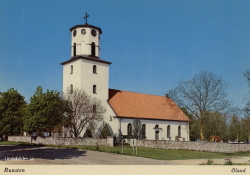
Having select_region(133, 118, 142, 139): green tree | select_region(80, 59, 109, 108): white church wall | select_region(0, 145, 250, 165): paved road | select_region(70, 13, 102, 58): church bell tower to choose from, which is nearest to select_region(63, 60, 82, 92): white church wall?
select_region(80, 59, 109, 108): white church wall

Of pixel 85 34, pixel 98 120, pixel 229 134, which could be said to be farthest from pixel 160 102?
pixel 229 134

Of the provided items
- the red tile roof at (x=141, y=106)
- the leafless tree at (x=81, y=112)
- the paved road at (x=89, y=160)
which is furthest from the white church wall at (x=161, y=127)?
the paved road at (x=89, y=160)

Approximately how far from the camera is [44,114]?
124 ft

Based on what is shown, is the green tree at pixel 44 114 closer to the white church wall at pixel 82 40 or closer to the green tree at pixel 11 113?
the white church wall at pixel 82 40

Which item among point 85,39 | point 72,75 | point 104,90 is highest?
point 85,39

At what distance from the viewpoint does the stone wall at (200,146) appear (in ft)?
91.3

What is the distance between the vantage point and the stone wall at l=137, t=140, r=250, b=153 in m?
27.8

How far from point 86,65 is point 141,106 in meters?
11.9

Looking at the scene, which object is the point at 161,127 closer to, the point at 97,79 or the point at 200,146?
the point at 97,79

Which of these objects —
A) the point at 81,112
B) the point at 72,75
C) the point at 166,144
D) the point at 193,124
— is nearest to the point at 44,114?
the point at 81,112

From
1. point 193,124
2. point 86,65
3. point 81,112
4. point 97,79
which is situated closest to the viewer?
point 81,112

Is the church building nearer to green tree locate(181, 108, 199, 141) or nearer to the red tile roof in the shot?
the red tile roof

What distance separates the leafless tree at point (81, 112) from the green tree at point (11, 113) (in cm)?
1416
